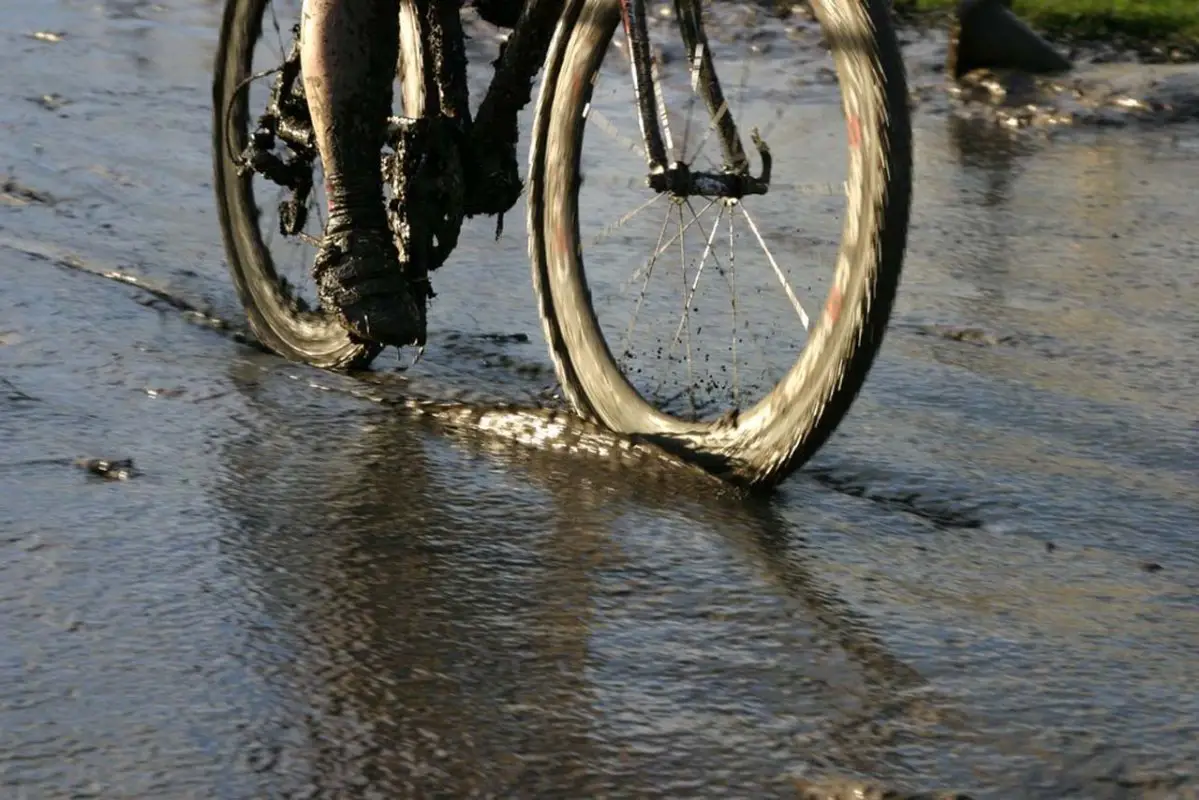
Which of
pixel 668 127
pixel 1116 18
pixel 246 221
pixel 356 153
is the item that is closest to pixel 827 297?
pixel 668 127

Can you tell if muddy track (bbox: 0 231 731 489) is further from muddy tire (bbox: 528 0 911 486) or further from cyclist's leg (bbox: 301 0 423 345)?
cyclist's leg (bbox: 301 0 423 345)

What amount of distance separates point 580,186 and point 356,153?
481mm

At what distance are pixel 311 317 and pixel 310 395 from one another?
323mm

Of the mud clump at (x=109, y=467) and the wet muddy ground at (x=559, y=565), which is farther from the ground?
the wet muddy ground at (x=559, y=565)

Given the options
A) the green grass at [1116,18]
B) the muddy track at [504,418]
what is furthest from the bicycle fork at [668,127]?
the green grass at [1116,18]

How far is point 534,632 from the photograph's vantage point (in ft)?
10.3

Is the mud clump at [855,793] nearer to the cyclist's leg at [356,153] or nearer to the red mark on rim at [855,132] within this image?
the red mark on rim at [855,132]

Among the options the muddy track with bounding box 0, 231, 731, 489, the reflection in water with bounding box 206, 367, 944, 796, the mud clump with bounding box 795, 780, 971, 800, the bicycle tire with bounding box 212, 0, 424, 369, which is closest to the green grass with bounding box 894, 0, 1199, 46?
the bicycle tire with bounding box 212, 0, 424, 369

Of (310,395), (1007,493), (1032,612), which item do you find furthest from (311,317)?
(1032,612)

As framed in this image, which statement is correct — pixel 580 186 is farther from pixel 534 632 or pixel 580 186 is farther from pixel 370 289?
pixel 534 632

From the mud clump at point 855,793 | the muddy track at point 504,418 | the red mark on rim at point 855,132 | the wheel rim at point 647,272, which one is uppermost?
the red mark on rim at point 855,132

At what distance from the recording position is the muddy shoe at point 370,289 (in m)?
4.18

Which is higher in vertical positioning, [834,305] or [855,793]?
[834,305]

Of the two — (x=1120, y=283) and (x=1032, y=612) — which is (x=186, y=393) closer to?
(x=1032, y=612)
